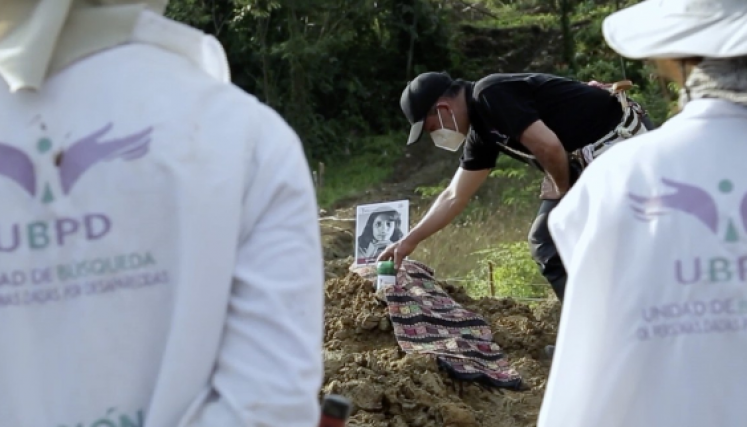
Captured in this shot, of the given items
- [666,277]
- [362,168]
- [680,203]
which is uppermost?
[680,203]

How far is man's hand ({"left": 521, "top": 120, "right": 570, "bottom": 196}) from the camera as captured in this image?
208 inches

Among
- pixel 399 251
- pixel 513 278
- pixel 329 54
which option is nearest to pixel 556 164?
pixel 399 251

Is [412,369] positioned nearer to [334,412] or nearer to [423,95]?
[423,95]

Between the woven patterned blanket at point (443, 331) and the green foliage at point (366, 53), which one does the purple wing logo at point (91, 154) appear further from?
the green foliage at point (366, 53)

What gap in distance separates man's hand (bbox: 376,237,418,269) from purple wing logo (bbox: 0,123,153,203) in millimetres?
4460

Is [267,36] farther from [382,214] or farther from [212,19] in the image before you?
[382,214]

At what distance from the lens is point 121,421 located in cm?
153

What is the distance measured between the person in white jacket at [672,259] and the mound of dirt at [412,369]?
3.27m

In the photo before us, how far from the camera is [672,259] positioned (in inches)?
70.6

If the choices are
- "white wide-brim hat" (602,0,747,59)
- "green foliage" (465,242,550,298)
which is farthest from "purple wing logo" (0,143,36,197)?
"green foliage" (465,242,550,298)

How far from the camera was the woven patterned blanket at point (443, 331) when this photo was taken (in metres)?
5.73

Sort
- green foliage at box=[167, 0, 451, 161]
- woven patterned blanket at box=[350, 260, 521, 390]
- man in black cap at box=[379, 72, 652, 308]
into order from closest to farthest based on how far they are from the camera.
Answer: man in black cap at box=[379, 72, 652, 308]
woven patterned blanket at box=[350, 260, 521, 390]
green foliage at box=[167, 0, 451, 161]

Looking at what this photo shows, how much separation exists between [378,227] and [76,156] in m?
6.09

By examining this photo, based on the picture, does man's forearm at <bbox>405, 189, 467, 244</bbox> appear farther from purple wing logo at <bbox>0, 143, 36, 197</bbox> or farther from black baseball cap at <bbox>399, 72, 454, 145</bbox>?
purple wing logo at <bbox>0, 143, 36, 197</bbox>
